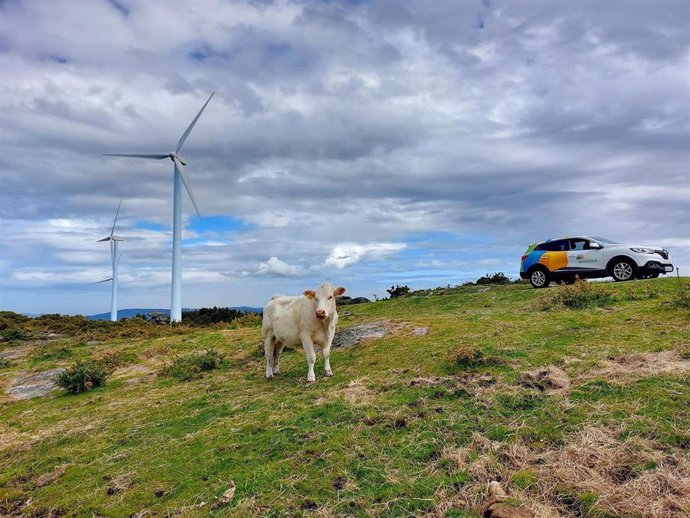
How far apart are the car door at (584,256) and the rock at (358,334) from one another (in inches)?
A: 387

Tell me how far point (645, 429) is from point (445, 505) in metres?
2.78

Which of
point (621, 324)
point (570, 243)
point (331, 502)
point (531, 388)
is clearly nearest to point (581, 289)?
point (621, 324)

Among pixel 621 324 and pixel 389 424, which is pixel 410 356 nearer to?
pixel 389 424

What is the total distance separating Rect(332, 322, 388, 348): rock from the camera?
1398 cm

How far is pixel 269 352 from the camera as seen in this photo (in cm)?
1158

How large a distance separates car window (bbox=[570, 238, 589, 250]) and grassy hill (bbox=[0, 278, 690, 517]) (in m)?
8.62

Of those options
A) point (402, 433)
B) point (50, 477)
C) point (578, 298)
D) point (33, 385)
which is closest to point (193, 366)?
point (33, 385)

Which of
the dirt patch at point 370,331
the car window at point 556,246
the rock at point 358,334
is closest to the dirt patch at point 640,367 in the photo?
the dirt patch at point 370,331

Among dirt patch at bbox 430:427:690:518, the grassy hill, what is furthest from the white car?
dirt patch at bbox 430:427:690:518

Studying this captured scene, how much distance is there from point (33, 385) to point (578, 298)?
15.6 m

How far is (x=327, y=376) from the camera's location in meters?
10.3

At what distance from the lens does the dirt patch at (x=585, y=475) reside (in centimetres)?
475

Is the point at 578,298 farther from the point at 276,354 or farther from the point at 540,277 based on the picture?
the point at 276,354

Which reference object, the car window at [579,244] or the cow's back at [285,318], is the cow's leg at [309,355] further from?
the car window at [579,244]
